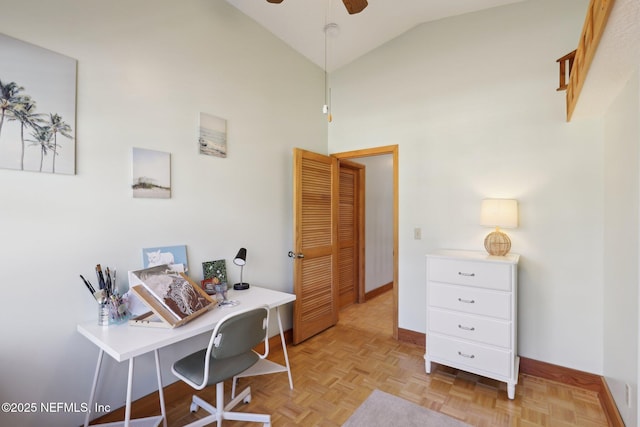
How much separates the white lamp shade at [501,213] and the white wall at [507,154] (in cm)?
21

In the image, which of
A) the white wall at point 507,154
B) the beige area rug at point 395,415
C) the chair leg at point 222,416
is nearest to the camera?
the chair leg at point 222,416

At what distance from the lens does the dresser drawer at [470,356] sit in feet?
7.32

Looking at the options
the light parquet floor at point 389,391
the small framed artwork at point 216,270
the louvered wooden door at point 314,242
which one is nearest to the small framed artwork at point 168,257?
the small framed artwork at point 216,270

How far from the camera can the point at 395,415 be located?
2.02 meters

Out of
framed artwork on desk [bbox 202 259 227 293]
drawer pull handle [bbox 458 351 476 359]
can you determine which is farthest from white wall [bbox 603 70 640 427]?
framed artwork on desk [bbox 202 259 227 293]

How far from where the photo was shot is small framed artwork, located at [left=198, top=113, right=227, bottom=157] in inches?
92.1

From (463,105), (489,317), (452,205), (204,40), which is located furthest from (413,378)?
(204,40)

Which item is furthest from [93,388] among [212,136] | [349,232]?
[349,232]

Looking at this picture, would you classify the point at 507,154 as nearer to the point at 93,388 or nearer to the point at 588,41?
the point at 588,41

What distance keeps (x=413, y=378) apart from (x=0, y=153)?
3.03m

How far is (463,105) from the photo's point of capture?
9.30 feet

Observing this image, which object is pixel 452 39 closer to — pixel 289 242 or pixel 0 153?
pixel 289 242

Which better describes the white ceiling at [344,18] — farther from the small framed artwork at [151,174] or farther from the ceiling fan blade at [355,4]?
the small framed artwork at [151,174]

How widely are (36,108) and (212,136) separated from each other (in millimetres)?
1048
